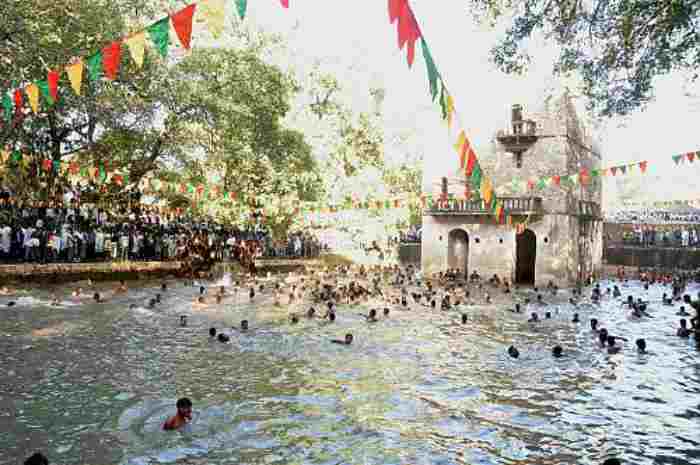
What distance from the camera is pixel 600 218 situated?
3959 cm

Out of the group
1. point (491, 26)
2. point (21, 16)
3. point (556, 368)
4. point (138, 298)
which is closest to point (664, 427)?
point (556, 368)

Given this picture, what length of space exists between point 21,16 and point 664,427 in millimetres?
22541

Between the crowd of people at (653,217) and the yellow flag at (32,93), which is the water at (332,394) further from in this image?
the crowd of people at (653,217)

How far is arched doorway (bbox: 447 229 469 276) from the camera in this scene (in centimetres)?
3731

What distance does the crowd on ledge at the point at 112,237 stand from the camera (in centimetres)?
2216

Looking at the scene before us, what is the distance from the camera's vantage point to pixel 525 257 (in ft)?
124

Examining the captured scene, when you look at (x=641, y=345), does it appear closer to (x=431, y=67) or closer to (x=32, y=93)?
(x=431, y=67)

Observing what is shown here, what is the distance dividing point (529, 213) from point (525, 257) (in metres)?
6.13

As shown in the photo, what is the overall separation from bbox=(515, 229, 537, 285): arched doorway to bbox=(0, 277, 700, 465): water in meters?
20.6

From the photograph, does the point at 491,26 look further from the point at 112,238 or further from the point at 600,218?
the point at 600,218

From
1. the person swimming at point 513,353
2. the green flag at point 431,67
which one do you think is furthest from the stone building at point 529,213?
the green flag at point 431,67

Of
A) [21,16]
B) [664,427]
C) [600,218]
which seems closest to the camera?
[664,427]

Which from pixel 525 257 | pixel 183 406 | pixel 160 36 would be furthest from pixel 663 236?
pixel 183 406

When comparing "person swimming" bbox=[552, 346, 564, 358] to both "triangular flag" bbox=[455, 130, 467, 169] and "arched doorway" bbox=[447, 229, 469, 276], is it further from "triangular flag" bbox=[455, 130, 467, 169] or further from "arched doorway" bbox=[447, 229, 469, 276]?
"arched doorway" bbox=[447, 229, 469, 276]
